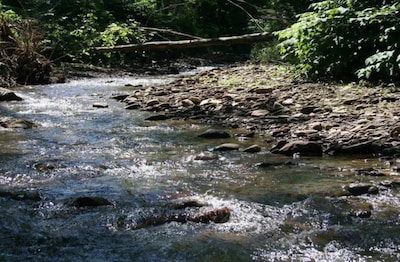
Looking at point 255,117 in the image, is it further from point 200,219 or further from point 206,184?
point 200,219

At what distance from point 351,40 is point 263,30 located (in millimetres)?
5312

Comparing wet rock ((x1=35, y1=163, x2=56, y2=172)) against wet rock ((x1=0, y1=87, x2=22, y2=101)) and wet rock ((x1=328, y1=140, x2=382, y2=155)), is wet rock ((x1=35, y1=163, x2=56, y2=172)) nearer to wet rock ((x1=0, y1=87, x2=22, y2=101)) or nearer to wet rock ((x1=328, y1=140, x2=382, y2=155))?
wet rock ((x1=328, y1=140, x2=382, y2=155))

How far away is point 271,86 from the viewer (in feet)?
31.4

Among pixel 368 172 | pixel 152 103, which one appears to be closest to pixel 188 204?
pixel 368 172

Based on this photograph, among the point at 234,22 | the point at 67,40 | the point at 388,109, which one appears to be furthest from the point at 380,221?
the point at 234,22

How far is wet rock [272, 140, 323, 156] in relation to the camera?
5.35 meters

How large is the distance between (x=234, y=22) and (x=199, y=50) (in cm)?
376

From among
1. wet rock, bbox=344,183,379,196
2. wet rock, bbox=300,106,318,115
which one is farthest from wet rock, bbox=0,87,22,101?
wet rock, bbox=344,183,379,196

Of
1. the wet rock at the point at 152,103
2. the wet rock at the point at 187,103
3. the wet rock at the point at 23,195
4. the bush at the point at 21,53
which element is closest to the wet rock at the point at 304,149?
the wet rock at the point at 23,195

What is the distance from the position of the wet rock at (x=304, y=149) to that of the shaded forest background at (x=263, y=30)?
127 inches

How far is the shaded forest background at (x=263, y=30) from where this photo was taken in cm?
842

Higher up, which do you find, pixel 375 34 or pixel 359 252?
pixel 375 34

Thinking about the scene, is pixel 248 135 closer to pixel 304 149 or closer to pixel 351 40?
pixel 304 149

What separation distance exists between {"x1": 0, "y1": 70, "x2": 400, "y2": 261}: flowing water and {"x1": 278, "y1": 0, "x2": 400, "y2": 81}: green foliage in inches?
123
